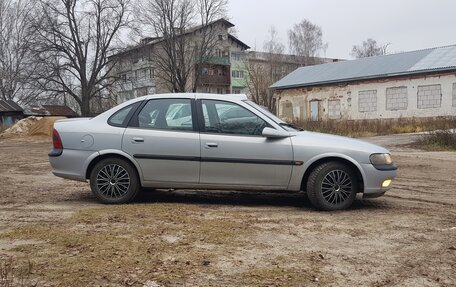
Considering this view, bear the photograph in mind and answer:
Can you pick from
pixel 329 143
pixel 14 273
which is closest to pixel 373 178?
pixel 329 143

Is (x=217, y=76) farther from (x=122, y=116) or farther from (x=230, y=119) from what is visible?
(x=230, y=119)

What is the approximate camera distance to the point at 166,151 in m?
6.23

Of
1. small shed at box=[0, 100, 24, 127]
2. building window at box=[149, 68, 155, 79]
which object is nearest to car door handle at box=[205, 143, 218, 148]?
building window at box=[149, 68, 155, 79]

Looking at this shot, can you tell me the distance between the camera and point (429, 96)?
33438 mm

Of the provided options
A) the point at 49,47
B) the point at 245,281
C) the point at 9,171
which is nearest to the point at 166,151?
the point at 245,281

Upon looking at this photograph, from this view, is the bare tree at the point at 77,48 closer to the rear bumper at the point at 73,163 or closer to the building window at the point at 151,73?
the building window at the point at 151,73

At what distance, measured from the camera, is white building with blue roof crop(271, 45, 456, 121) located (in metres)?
33.0

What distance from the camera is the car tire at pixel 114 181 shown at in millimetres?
6297

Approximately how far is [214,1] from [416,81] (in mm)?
28767

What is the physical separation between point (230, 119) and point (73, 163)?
7.41ft

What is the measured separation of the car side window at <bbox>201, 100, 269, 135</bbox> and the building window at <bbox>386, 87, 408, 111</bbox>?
31.5 metres

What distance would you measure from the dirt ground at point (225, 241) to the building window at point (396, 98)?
29631 mm

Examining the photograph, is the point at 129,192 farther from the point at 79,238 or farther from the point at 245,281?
the point at 245,281

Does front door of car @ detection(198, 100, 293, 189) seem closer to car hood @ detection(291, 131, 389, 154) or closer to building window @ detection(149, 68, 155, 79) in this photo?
car hood @ detection(291, 131, 389, 154)
